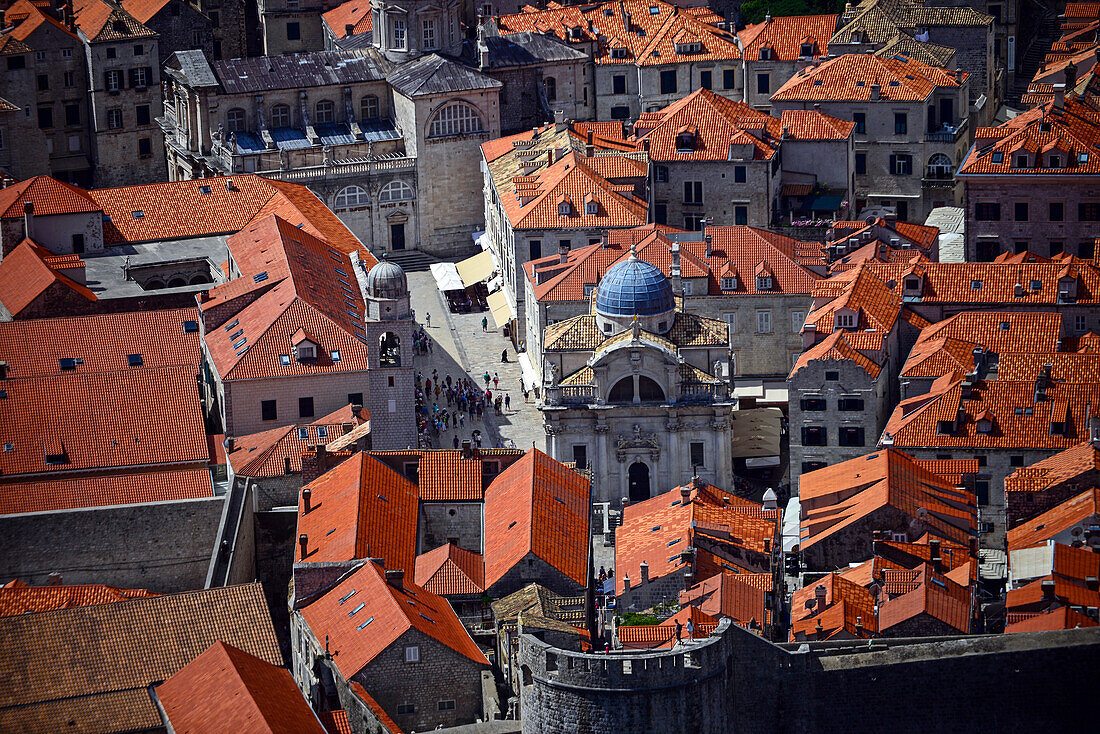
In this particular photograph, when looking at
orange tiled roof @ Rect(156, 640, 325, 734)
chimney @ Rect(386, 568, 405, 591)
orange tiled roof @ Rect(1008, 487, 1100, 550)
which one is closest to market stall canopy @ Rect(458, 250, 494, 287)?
orange tiled roof @ Rect(1008, 487, 1100, 550)

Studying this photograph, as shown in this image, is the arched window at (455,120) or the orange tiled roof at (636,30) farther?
the orange tiled roof at (636,30)

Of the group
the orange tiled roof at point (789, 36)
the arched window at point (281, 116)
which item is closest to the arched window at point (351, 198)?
the arched window at point (281, 116)

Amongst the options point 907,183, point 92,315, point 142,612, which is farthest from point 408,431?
point 907,183

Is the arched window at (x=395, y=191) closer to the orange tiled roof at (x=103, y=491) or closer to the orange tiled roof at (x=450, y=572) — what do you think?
the orange tiled roof at (x=103, y=491)

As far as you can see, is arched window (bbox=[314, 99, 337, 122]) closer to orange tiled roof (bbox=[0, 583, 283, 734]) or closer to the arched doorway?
the arched doorway

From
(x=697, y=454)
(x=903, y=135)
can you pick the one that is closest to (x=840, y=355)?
(x=697, y=454)

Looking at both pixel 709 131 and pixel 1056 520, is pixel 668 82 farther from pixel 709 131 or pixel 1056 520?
pixel 1056 520
